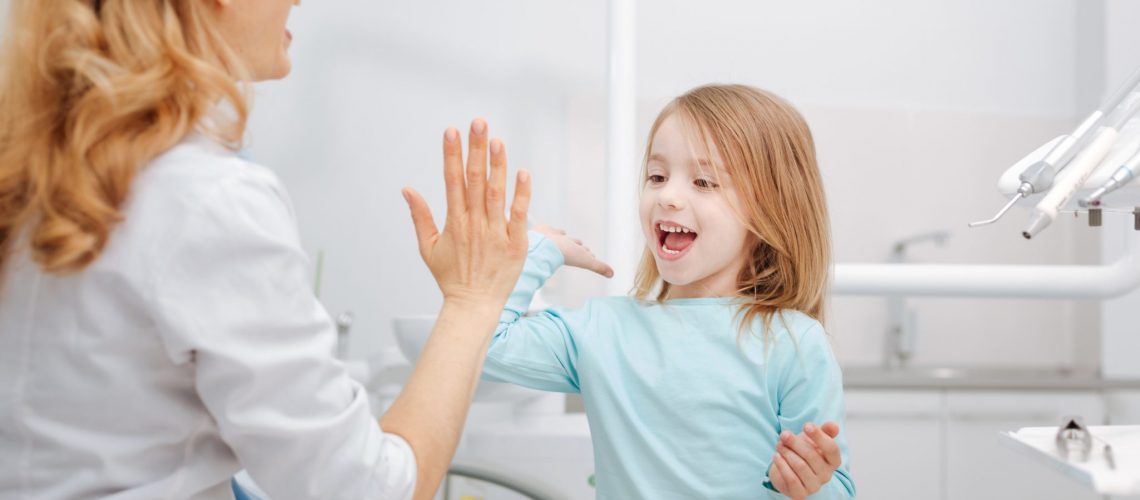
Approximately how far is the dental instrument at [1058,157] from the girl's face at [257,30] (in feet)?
2.34

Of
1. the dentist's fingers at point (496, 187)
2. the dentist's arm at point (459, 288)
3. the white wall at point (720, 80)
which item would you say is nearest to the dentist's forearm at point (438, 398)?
the dentist's arm at point (459, 288)

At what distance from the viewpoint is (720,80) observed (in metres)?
2.92

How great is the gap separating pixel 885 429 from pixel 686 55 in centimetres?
125

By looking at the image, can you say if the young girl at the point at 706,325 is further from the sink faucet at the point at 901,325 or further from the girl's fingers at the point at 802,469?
the sink faucet at the point at 901,325

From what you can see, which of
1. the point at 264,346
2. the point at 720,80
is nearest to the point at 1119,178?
the point at 264,346

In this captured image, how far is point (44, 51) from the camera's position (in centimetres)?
76

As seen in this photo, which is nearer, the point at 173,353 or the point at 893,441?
the point at 173,353

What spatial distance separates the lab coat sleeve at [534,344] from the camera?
1.22 metres

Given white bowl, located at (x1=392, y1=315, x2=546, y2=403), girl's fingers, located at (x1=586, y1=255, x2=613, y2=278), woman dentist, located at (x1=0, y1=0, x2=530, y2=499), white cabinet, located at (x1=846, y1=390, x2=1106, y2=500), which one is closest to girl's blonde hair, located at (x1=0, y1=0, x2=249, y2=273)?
woman dentist, located at (x1=0, y1=0, x2=530, y2=499)

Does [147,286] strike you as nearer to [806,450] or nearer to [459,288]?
[459,288]

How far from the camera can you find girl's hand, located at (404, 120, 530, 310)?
948mm

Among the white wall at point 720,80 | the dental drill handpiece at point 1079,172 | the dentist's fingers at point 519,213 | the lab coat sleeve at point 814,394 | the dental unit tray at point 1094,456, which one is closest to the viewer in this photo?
the dental unit tray at point 1094,456

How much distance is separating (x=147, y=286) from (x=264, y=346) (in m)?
0.10

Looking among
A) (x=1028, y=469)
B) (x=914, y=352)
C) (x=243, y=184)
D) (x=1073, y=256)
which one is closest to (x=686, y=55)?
(x=914, y=352)
